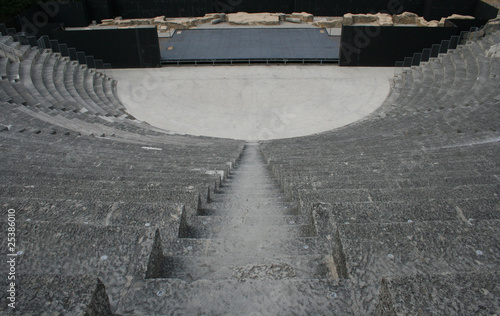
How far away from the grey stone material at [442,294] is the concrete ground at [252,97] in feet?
36.7

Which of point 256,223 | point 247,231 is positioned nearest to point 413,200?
point 256,223

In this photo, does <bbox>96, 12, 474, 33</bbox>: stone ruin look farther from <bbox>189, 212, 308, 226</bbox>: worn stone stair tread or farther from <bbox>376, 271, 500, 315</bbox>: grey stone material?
<bbox>376, 271, 500, 315</bbox>: grey stone material

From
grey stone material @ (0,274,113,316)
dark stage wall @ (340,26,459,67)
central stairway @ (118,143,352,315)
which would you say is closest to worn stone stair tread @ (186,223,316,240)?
central stairway @ (118,143,352,315)

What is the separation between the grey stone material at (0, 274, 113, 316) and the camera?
5.76ft

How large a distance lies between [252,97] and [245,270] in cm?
1351

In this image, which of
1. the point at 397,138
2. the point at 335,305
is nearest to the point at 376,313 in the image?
the point at 335,305

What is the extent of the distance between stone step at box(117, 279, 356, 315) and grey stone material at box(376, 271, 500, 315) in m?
0.32

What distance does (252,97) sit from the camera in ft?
52.0

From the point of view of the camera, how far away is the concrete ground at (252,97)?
1383cm

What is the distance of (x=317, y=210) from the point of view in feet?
11.2

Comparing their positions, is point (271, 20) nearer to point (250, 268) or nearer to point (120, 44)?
point (120, 44)

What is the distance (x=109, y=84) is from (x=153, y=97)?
238cm

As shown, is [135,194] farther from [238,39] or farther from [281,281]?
[238,39]

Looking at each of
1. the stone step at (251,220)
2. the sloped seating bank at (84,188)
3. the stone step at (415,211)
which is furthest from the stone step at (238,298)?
the stone step at (251,220)
